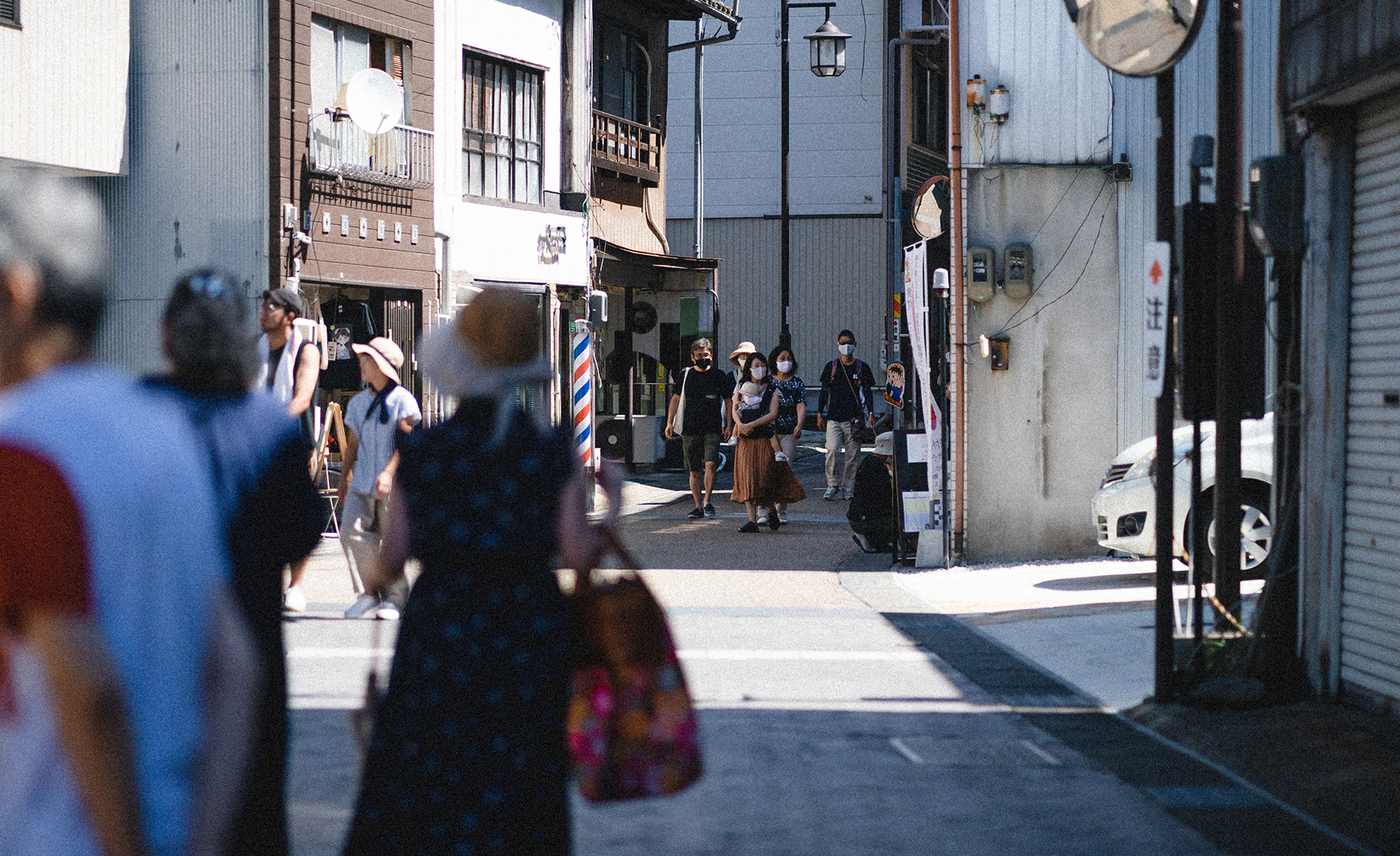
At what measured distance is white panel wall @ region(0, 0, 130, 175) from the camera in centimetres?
1739

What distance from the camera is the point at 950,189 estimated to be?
46.2 ft

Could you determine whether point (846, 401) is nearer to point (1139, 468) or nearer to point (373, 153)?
point (373, 153)

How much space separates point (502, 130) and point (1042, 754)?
17.3 meters

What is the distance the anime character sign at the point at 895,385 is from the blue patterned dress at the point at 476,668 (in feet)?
57.5

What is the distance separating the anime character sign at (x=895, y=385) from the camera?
837 inches

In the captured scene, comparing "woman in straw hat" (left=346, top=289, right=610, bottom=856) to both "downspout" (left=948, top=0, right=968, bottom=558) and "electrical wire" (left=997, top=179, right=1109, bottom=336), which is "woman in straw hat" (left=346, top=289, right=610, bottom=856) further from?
"electrical wire" (left=997, top=179, right=1109, bottom=336)

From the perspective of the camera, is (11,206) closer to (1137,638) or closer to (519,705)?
(519,705)

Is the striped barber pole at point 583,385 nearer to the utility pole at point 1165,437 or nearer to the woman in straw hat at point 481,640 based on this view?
the utility pole at point 1165,437

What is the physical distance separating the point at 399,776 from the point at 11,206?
5.81 feet

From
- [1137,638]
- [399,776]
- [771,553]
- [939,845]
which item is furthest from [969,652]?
[399,776]

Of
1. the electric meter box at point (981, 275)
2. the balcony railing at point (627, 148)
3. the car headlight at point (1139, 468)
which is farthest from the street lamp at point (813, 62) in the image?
the car headlight at point (1139, 468)

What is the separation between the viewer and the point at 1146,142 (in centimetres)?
1355

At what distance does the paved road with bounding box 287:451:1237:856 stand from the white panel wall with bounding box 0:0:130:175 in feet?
29.1

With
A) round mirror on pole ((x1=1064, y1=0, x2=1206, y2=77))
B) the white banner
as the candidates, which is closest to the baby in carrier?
the white banner
